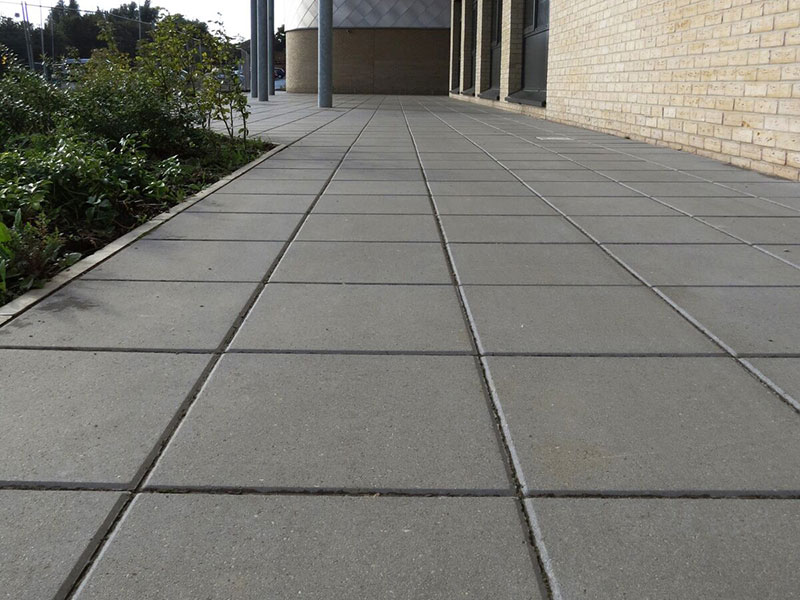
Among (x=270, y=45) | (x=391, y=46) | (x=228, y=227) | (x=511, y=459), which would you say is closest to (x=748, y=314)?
(x=511, y=459)

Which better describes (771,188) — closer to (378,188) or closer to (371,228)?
(378,188)

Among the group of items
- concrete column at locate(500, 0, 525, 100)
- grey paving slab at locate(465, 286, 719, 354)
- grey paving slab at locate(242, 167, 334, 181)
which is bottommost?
grey paving slab at locate(465, 286, 719, 354)

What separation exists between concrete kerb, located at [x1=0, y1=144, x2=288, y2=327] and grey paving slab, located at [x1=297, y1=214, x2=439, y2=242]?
3.36ft

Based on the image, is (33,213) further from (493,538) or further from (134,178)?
(493,538)

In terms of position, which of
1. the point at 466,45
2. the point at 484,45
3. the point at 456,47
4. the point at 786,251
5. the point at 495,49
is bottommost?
the point at 786,251

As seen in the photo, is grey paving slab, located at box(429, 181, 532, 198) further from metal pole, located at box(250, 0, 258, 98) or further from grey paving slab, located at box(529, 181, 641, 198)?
metal pole, located at box(250, 0, 258, 98)

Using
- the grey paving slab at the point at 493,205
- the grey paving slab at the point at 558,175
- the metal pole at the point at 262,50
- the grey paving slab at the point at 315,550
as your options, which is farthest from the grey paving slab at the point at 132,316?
the metal pole at the point at 262,50

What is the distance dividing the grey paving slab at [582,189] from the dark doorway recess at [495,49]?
19165 mm

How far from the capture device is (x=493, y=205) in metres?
6.41

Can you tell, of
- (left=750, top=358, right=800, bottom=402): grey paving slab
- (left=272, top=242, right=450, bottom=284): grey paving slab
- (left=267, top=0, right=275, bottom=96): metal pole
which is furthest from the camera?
(left=267, top=0, right=275, bottom=96): metal pole

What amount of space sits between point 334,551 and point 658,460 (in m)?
1.00

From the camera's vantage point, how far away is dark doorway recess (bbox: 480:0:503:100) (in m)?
26.8

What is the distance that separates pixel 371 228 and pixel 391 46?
39.4 metres

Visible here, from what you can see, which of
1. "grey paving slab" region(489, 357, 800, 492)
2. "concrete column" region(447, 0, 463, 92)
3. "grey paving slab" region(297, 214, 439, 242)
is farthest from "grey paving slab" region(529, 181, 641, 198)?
"concrete column" region(447, 0, 463, 92)
